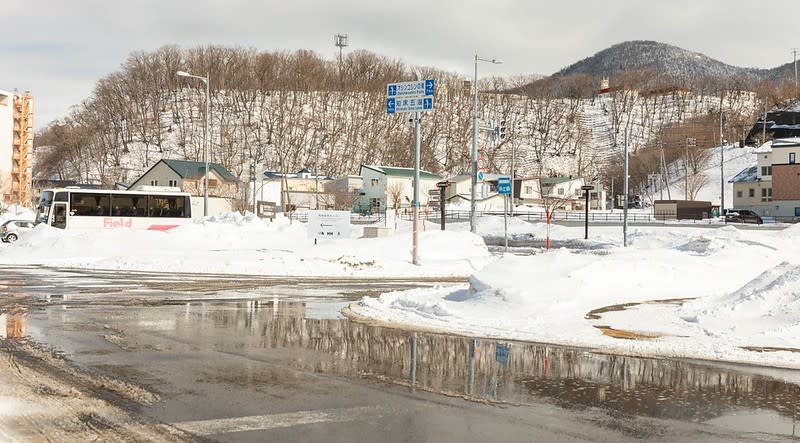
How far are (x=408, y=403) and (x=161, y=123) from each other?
155 metres

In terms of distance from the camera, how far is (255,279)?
24141 mm

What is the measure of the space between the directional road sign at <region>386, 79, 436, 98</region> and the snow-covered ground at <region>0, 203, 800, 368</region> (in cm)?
665

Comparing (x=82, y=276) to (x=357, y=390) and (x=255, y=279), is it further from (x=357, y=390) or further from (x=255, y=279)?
(x=357, y=390)

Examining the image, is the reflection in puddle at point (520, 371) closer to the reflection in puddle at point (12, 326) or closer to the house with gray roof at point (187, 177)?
the reflection in puddle at point (12, 326)

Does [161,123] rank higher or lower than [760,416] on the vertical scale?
higher

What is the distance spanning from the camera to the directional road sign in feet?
84.9

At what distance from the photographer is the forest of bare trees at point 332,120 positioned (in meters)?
145

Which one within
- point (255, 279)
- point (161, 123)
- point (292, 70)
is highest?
point (292, 70)

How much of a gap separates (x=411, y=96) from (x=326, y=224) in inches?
395

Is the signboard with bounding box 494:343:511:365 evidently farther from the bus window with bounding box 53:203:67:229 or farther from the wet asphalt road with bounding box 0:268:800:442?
the bus window with bounding box 53:203:67:229

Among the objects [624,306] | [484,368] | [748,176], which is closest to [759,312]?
[624,306]

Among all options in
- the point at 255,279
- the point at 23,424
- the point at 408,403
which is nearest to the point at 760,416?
the point at 408,403

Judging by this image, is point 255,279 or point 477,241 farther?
point 477,241

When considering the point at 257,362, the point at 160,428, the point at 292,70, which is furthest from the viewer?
the point at 292,70
